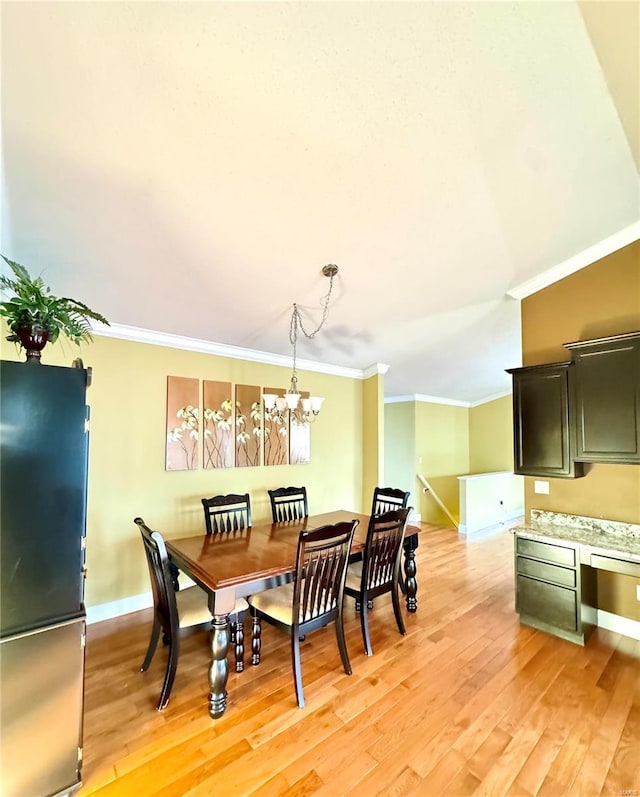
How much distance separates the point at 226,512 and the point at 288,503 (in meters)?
0.73

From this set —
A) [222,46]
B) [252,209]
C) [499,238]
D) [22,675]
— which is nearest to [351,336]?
[499,238]

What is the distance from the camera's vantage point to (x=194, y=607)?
2314 millimetres

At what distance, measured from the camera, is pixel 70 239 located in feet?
7.37

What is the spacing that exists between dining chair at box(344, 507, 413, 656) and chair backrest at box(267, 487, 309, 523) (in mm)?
968

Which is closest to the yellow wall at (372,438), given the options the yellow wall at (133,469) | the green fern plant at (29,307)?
the yellow wall at (133,469)

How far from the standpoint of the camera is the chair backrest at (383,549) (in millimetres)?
2654

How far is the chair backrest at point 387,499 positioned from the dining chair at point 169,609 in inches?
69.3

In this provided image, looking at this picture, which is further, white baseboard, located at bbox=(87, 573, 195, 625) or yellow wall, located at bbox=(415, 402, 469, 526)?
yellow wall, located at bbox=(415, 402, 469, 526)

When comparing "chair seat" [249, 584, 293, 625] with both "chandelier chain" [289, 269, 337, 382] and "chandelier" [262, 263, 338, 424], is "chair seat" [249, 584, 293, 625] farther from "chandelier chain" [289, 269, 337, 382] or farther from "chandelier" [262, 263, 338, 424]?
"chandelier chain" [289, 269, 337, 382]

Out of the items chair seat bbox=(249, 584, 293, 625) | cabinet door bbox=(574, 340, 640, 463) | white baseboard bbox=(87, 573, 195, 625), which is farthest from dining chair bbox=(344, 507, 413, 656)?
white baseboard bbox=(87, 573, 195, 625)

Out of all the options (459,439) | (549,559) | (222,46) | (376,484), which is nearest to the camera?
(222,46)

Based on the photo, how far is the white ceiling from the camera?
4.76ft

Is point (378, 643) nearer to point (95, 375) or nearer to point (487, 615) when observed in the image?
point (487, 615)

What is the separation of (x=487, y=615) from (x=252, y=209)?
12.7 feet
